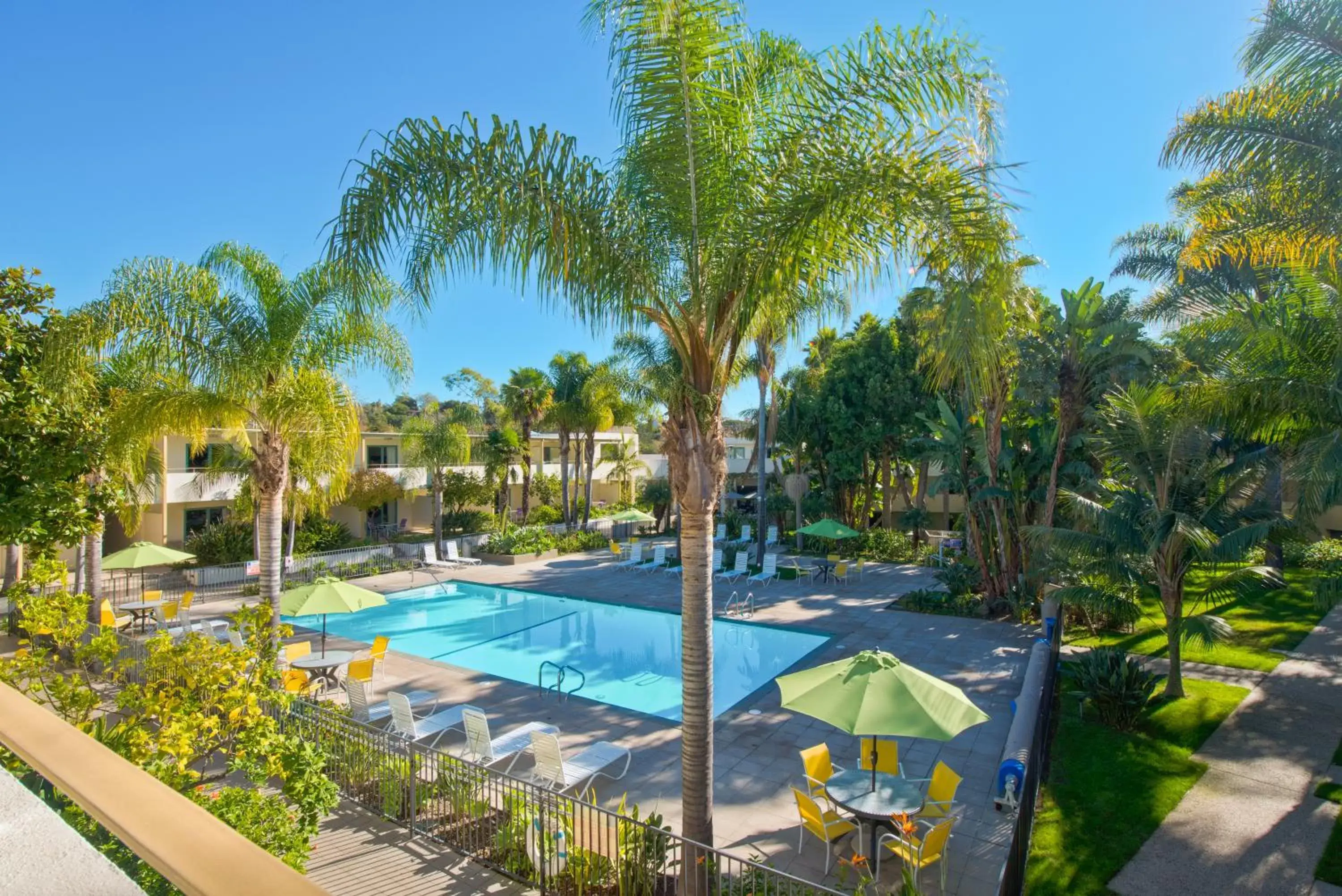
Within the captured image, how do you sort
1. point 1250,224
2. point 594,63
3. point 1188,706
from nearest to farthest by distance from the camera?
point 594,63 → point 1188,706 → point 1250,224

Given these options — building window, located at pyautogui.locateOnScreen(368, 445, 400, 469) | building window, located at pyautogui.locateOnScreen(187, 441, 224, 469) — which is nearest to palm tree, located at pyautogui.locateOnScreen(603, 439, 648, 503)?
building window, located at pyautogui.locateOnScreen(368, 445, 400, 469)

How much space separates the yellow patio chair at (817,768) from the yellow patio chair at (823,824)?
0.43 meters

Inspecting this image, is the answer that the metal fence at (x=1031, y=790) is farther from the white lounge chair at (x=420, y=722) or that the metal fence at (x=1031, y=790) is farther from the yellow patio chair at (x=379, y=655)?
the yellow patio chair at (x=379, y=655)

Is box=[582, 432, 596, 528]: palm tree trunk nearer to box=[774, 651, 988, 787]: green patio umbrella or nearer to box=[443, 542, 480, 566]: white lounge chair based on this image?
box=[443, 542, 480, 566]: white lounge chair

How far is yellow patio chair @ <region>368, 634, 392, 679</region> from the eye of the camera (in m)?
13.4

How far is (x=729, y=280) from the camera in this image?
697 cm

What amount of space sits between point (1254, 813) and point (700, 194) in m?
9.44

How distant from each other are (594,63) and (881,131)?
283cm

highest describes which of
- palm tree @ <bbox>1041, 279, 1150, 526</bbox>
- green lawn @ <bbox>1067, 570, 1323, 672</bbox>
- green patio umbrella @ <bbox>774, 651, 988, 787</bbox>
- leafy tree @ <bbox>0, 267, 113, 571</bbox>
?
palm tree @ <bbox>1041, 279, 1150, 526</bbox>

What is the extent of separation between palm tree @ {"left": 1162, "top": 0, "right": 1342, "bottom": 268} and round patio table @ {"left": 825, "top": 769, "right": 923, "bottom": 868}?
10.7 metres

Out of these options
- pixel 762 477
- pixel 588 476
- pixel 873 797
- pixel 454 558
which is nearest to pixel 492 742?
pixel 873 797

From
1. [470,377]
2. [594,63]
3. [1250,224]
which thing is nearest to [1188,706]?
[1250,224]

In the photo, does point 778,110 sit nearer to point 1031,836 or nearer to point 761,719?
point 1031,836

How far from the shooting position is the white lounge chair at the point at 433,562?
2570cm
